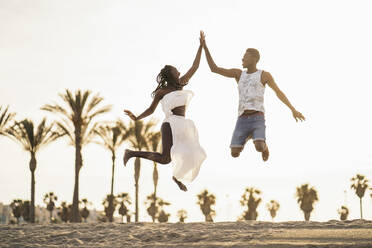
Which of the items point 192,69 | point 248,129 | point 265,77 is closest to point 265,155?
point 248,129

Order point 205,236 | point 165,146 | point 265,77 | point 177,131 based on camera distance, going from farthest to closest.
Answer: point 205,236, point 265,77, point 165,146, point 177,131

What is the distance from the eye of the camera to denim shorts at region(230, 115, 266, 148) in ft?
26.5

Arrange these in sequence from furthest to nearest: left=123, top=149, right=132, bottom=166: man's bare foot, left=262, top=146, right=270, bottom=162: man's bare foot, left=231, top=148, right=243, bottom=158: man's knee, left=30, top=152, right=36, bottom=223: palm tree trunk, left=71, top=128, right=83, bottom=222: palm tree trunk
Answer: left=30, top=152, right=36, bottom=223: palm tree trunk → left=71, top=128, right=83, bottom=222: palm tree trunk → left=231, top=148, right=243, bottom=158: man's knee → left=262, top=146, right=270, bottom=162: man's bare foot → left=123, top=149, right=132, bottom=166: man's bare foot

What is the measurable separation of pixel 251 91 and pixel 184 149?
1377mm

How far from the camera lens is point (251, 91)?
789 centimetres

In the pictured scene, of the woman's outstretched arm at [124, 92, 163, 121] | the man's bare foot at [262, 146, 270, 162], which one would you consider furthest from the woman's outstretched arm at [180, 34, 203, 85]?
the man's bare foot at [262, 146, 270, 162]

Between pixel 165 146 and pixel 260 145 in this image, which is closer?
pixel 165 146

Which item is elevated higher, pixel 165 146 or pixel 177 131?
pixel 177 131

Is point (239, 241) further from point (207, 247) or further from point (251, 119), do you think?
point (251, 119)

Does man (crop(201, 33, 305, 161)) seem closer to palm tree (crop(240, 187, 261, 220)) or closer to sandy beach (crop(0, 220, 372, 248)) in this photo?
sandy beach (crop(0, 220, 372, 248))

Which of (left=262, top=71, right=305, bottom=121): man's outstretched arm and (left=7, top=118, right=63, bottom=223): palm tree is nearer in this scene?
(left=262, top=71, right=305, bottom=121): man's outstretched arm

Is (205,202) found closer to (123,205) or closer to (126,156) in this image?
(123,205)

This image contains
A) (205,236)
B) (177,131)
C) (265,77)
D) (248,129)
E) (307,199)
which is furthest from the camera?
(307,199)

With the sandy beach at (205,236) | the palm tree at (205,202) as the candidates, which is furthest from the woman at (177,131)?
the palm tree at (205,202)
